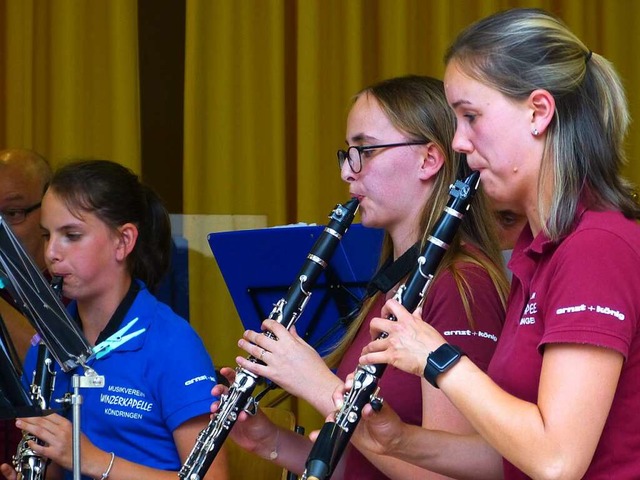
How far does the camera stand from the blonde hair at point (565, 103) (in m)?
1.62

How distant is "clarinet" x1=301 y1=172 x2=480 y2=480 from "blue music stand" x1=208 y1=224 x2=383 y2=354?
83 centimetres

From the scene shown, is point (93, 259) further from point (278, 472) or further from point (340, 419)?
point (340, 419)

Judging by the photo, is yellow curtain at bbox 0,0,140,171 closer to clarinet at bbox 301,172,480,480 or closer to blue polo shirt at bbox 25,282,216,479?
blue polo shirt at bbox 25,282,216,479

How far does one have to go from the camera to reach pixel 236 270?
281 centimetres

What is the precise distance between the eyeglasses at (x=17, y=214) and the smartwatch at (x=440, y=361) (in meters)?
2.26

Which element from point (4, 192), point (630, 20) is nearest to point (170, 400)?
point (4, 192)

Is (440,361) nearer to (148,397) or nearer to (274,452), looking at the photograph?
(274,452)

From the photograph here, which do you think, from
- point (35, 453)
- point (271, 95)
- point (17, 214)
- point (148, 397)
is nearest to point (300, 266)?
point (148, 397)

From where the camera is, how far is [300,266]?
8.94 ft

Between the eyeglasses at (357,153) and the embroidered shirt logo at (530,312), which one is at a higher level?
the eyeglasses at (357,153)

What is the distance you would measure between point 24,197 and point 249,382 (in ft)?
5.76

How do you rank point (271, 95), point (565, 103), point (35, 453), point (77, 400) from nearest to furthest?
point (565, 103), point (77, 400), point (35, 453), point (271, 95)

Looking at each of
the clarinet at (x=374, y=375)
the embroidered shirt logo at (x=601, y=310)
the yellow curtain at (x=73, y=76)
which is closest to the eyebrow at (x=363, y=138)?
the clarinet at (x=374, y=375)

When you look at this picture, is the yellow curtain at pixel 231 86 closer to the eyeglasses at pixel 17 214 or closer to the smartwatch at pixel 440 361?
the eyeglasses at pixel 17 214
